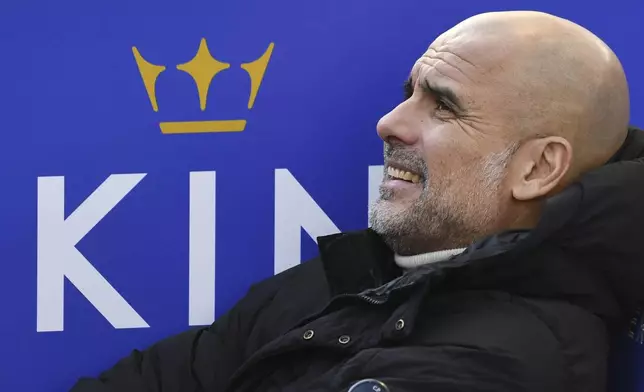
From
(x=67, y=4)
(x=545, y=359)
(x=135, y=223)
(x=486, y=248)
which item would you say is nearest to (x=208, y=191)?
(x=135, y=223)

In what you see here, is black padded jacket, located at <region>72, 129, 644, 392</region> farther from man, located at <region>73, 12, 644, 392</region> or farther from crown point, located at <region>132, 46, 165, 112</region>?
crown point, located at <region>132, 46, 165, 112</region>

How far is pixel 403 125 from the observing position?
1229mm

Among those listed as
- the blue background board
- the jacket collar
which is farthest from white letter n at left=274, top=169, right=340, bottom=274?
the jacket collar

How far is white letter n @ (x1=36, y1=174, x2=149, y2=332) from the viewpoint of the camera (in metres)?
1.39

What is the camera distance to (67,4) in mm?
1389

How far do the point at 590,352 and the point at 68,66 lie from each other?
96cm

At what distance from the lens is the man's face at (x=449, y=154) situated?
3.90ft

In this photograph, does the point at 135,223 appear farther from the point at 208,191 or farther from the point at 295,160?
the point at 295,160

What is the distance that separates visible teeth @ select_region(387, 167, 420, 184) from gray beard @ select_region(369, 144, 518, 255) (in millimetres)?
23

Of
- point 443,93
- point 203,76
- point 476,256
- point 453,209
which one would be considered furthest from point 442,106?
point 203,76

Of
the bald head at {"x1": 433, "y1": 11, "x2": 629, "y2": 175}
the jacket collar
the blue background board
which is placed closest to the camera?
the bald head at {"x1": 433, "y1": 11, "x2": 629, "y2": 175}

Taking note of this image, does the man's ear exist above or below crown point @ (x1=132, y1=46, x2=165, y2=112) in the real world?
below

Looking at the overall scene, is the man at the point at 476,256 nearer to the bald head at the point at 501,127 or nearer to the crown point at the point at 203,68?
the bald head at the point at 501,127

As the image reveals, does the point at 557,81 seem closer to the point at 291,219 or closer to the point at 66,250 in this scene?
the point at 291,219
